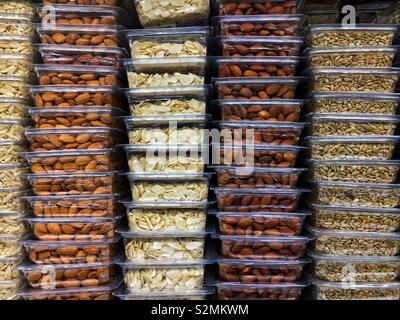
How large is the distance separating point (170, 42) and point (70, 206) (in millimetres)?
472

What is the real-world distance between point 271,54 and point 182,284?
61 centimetres

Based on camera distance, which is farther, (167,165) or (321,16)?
(321,16)

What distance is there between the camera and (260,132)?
3.01 feet

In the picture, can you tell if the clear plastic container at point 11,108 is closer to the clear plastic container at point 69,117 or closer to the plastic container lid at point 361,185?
the clear plastic container at point 69,117

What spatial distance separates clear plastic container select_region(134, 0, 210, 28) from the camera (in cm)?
91

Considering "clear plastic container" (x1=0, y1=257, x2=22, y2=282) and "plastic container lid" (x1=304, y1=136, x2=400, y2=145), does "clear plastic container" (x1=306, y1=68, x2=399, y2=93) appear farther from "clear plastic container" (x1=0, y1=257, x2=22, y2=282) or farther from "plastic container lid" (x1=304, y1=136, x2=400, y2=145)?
"clear plastic container" (x1=0, y1=257, x2=22, y2=282)

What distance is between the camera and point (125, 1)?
39.6 inches

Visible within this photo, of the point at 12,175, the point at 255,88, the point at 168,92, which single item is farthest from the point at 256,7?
the point at 12,175

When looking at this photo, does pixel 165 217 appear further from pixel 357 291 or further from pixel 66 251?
pixel 357 291

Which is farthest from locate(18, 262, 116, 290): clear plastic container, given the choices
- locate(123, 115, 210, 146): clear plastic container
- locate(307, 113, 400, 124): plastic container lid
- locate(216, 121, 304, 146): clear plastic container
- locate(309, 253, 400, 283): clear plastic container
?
locate(307, 113, 400, 124): plastic container lid

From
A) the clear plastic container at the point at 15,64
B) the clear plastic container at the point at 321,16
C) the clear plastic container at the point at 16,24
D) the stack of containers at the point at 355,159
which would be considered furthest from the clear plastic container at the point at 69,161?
the clear plastic container at the point at 321,16

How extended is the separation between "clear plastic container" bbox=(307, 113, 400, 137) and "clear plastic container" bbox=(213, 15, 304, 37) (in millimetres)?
226

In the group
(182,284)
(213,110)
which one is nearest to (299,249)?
(182,284)

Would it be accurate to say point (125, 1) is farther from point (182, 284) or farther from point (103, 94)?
point (182, 284)
